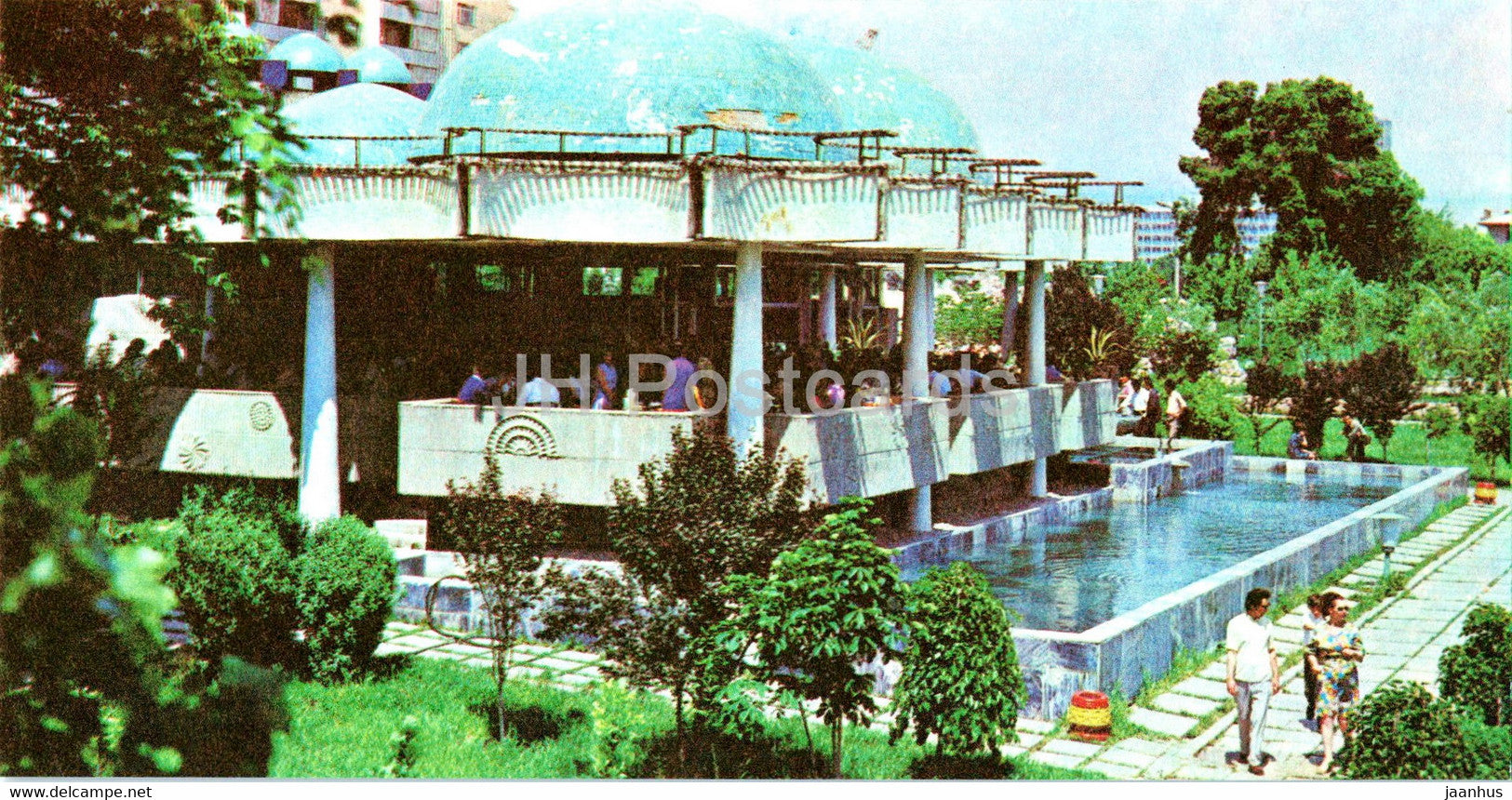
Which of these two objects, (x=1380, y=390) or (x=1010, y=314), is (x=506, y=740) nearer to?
(x=1010, y=314)

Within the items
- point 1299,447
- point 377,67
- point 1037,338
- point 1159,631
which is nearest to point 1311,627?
point 1159,631

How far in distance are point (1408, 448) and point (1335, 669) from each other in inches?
1117

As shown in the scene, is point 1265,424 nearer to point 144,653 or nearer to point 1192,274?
point 1192,274

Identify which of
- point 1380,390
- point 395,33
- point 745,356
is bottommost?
point 1380,390

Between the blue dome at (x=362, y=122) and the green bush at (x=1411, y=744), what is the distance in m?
16.7

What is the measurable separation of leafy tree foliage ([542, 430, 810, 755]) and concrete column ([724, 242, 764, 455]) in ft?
23.8

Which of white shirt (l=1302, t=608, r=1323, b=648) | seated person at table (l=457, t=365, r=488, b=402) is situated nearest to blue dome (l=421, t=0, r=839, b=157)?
seated person at table (l=457, t=365, r=488, b=402)

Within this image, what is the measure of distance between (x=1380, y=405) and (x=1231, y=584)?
18354 millimetres

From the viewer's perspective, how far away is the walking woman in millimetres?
12734

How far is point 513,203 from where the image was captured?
754 inches

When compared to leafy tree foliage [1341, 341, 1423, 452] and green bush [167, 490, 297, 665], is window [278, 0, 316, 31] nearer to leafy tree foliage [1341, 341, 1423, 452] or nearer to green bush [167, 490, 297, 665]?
leafy tree foliage [1341, 341, 1423, 452]

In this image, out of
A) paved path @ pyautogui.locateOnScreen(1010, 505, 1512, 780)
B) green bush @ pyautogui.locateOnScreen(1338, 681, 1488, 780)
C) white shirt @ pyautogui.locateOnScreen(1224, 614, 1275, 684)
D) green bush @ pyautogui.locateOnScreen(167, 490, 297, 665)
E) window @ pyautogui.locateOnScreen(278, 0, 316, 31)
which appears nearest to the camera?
green bush @ pyautogui.locateOnScreen(1338, 681, 1488, 780)

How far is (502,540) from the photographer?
1385 centimetres

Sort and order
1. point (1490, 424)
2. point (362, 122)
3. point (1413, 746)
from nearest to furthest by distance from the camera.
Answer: point (1413, 746), point (362, 122), point (1490, 424)
